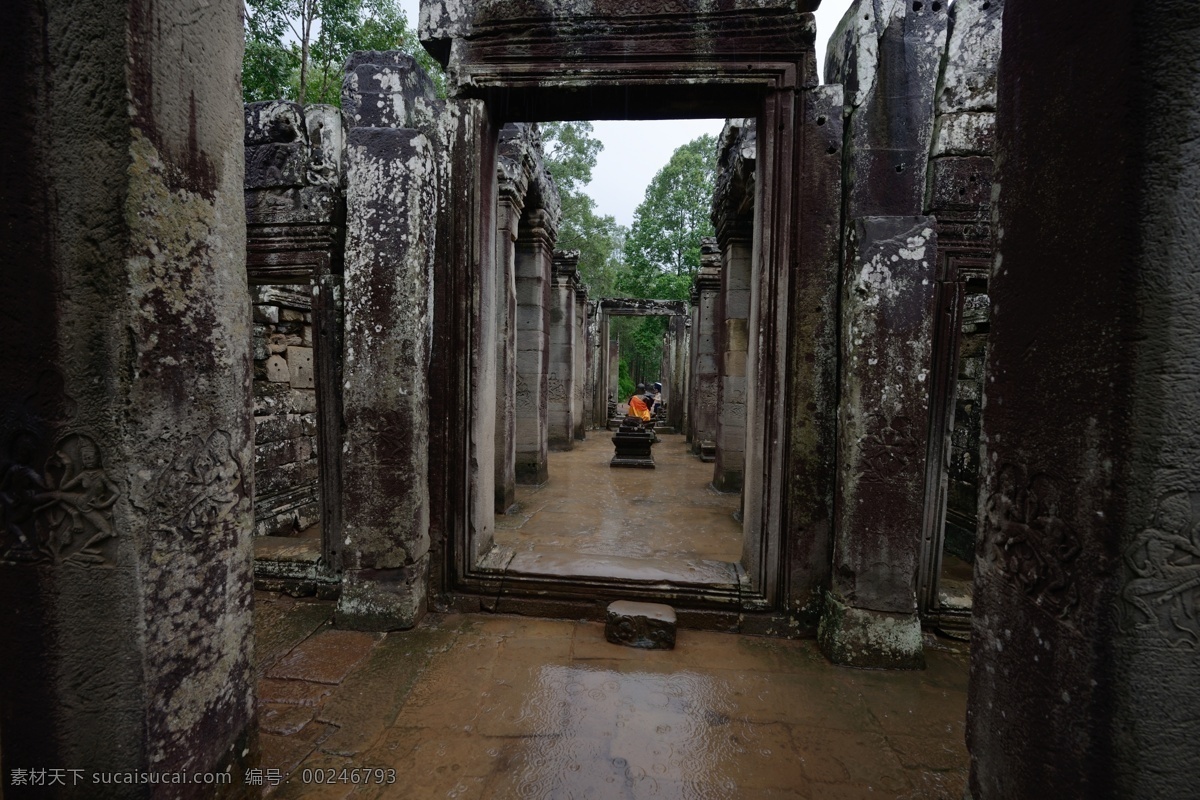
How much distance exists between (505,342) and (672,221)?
19.0 m

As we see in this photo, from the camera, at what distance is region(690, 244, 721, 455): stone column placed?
364 inches

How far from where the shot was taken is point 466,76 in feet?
11.1

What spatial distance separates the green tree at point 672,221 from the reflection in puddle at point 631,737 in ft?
66.6

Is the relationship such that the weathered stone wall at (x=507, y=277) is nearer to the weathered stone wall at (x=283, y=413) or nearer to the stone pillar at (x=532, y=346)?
the stone pillar at (x=532, y=346)

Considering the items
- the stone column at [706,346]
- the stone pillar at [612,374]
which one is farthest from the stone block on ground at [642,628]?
the stone pillar at [612,374]

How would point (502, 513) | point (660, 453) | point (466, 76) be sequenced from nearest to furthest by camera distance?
point (466, 76), point (502, 513), point (660, 453)

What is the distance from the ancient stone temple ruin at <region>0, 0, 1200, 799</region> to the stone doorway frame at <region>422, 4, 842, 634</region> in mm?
24

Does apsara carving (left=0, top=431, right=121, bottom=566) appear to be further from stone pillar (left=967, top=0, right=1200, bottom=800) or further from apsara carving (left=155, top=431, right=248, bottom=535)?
stone pillar (left=967, top=0, right=1200, bottom=800)

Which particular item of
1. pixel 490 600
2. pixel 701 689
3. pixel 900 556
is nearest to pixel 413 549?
pixel 490 600

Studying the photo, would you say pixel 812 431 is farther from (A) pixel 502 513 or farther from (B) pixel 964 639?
(A) pixel 502 513

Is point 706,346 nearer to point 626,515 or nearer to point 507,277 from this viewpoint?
point 507,277

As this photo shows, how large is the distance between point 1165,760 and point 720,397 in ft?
20.6

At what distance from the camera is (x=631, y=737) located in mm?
2285

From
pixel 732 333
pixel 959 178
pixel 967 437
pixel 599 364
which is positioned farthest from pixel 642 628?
pixel 599 364
